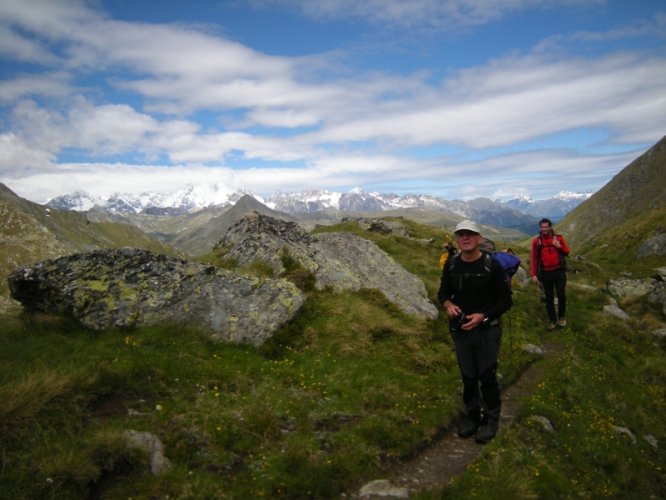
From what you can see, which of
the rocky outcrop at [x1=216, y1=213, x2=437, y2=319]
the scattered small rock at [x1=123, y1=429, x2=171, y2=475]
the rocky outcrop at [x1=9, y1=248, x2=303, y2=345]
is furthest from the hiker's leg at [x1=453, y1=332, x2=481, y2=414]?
the rocky outcrop at [x1=216, y1=213, x2=437, y2=319]

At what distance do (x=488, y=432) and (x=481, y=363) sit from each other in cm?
198

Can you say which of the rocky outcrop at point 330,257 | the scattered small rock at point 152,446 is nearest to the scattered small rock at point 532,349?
the rocky outcrop at point 330,257

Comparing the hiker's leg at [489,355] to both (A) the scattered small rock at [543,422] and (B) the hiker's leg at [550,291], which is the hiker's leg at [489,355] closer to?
(A) the scattered small rock at [543,422]

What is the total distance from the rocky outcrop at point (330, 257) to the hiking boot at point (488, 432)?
29.3 feet

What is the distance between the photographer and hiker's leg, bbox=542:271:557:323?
20781mm

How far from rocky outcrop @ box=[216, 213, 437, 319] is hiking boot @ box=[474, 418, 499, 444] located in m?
8.92

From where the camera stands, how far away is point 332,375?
13492 millimetres

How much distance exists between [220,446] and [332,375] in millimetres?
4846

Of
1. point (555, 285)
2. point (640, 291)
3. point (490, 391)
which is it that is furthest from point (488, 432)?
point (640, 291)

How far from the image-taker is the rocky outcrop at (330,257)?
67.3 feet

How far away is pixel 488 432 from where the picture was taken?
10680mm

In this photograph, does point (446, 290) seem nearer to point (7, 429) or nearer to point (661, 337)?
point (7, 429)

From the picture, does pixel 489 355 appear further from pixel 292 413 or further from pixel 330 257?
pixel 330 257

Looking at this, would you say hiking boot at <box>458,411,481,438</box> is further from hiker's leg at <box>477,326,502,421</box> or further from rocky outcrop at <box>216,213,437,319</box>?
rocky outcrop at <box>216,213,437,319</box>
